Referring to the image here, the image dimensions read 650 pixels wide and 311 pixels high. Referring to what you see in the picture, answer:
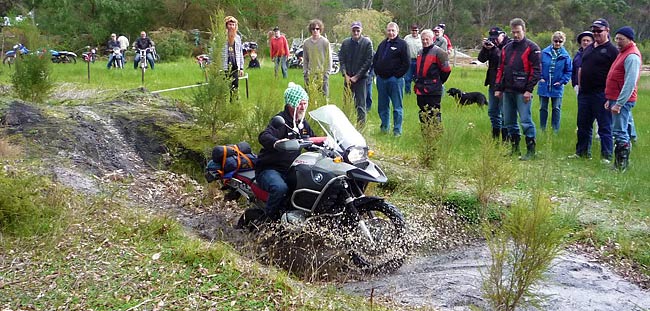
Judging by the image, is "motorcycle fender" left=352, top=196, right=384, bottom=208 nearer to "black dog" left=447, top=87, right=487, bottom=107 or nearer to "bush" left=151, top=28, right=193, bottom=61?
"black dog" left=447, top=87, right=487, bottom=107

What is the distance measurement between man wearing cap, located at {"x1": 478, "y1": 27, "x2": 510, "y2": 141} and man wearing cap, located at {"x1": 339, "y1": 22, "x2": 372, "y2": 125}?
76.6 inches

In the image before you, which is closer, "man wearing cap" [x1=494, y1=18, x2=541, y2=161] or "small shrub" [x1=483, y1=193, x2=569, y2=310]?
"small shrub" [x1=483, y1=193, x2=569, y2=310]

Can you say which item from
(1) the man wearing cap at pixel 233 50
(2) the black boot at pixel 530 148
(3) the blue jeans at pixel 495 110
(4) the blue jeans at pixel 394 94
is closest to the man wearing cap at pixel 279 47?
(4) the blue jeans at pixel 394 94

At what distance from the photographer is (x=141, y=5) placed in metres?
41.1

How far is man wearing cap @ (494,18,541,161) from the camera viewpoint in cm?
948

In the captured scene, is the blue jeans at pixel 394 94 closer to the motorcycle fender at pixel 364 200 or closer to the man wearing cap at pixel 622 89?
the man wearing cap at pixel 622 89

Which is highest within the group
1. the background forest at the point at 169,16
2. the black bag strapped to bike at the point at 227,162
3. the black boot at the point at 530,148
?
the background forest at the point at 169,16

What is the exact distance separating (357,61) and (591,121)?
13.0ft

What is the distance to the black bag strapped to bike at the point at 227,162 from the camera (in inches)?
271

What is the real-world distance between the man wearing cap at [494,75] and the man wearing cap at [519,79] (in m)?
0.53

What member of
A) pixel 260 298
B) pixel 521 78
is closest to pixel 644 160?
pixel 521 78

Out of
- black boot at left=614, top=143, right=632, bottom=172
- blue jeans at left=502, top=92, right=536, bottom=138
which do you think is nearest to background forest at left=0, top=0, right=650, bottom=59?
blue jeans at left=502, top=92, right=536, bottom=138

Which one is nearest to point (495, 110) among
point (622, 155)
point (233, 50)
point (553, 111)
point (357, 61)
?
point (553, 111)

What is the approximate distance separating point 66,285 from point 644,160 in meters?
8.43
